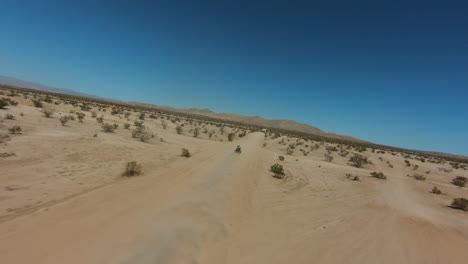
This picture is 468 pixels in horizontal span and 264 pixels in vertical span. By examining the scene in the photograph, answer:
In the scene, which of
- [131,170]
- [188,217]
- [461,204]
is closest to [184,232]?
[188,217]

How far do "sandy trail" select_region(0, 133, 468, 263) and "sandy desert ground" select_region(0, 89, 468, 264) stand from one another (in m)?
0.03

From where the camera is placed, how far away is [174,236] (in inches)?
162

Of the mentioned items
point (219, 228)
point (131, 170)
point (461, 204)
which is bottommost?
point (219, 228)

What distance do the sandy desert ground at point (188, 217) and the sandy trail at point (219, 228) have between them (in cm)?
3

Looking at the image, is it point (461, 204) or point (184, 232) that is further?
point (461, 204)

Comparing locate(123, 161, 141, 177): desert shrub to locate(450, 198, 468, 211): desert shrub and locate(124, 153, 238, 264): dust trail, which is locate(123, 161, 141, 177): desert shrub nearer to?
locate(124, 153, 238, 264): dust trail

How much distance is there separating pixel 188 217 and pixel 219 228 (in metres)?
0.90

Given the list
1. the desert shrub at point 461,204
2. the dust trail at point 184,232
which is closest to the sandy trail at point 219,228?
the dust trail at point 184,232

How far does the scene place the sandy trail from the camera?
355cm

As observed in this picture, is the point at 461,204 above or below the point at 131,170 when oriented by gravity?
above

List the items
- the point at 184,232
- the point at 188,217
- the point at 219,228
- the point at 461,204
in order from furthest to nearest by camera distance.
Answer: the point at 461,204
the point at 188,217
the point at 219,228
the point at 184,232

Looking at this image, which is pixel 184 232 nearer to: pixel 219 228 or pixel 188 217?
pixel 188 217

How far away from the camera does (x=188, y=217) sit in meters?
5.06

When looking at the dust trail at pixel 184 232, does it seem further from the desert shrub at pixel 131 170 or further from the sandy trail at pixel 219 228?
the desert shrub at pixel 131 170
